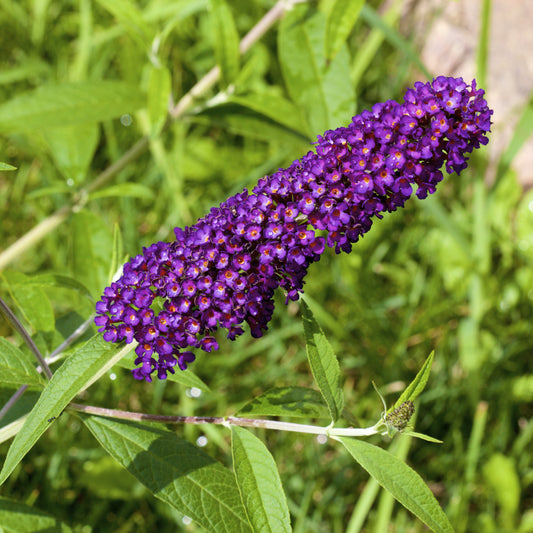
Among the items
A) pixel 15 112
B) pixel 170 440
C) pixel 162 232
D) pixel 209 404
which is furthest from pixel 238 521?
pixel 162 232

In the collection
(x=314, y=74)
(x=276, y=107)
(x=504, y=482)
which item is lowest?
(x=504, y=482)

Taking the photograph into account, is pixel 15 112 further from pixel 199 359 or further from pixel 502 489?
pixel 502 489

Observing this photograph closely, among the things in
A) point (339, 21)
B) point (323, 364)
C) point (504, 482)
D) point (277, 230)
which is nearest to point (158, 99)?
point (339, 21)

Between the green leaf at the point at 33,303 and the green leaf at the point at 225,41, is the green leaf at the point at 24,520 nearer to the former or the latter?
the green leaf at the point at 33,303

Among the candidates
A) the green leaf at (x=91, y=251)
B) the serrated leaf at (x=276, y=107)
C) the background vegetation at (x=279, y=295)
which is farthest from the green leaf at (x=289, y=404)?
the serrated leaf at (x=276, y=107)

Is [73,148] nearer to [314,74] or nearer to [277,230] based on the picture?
[314,74]

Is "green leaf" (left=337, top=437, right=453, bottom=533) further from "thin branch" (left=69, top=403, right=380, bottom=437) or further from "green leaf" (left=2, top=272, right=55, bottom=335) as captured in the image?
"green leaf" (left=2, top=272, right=55, bottom=335)
